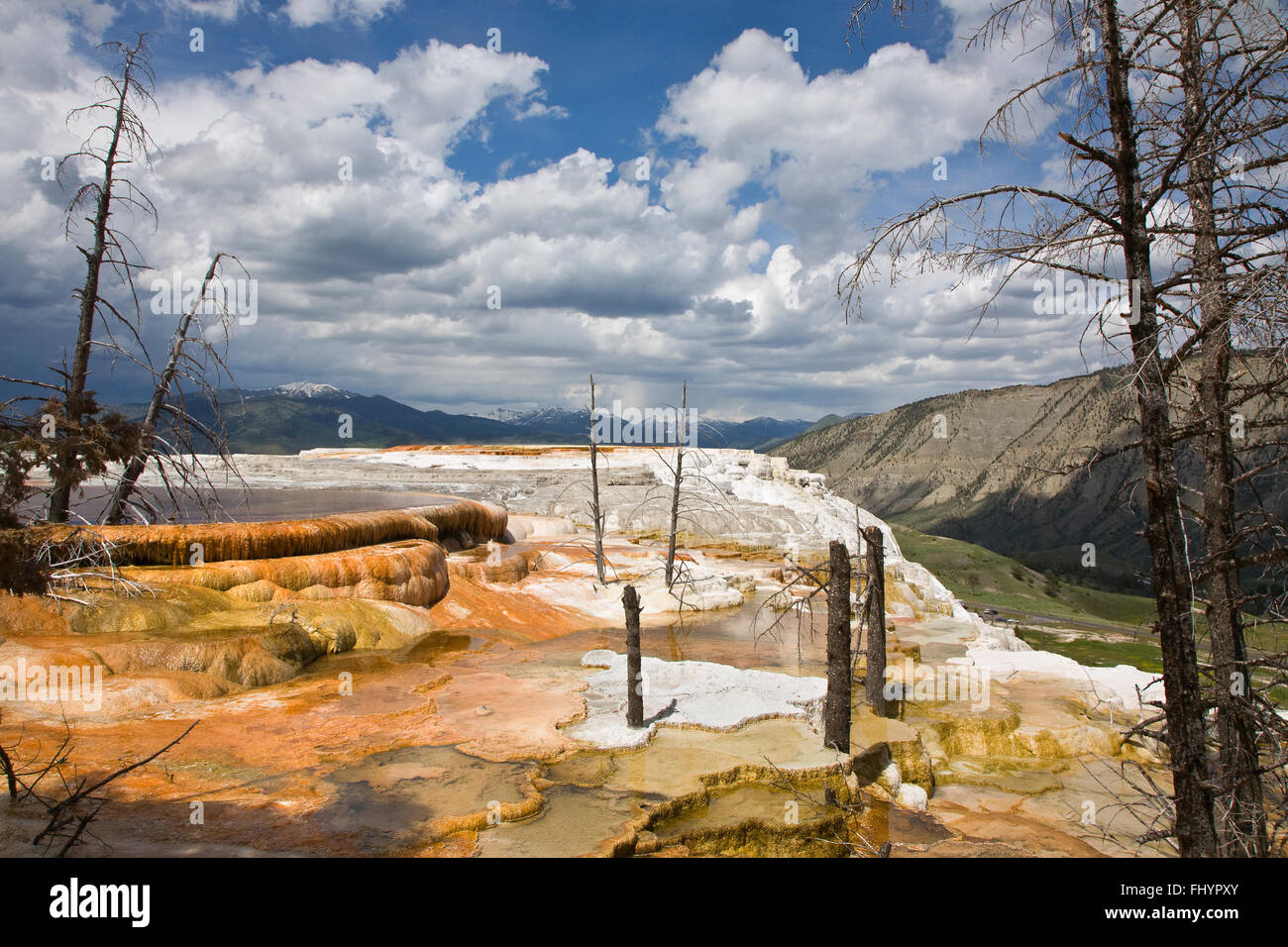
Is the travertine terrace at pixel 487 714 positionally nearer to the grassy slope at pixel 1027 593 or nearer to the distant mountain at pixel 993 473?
the grassy slope at pixel 1027 593

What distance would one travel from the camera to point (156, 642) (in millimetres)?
10797

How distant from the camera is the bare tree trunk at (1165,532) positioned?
4793 mm

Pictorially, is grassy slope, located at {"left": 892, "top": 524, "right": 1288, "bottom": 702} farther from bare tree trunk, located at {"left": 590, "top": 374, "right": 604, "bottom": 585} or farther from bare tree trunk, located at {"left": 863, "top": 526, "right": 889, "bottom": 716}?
bare tree trunk, located at {"left": 863, "top": 526, "right": 889, "bottom": 716}

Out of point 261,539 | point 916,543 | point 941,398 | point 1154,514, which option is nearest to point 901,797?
point 1154,514

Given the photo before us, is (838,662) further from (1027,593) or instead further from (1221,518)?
(1027,593)

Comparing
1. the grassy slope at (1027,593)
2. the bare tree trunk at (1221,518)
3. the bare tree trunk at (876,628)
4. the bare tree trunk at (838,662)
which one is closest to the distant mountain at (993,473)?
the grassy slope at (1027,593)

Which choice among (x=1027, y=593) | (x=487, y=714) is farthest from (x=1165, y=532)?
(x=1027, y=593)

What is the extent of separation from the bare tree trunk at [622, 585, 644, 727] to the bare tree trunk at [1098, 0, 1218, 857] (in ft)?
20.3

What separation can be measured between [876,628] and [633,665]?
486cm

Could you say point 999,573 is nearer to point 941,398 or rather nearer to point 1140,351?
point 941,398

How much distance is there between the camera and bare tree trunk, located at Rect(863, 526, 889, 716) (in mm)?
12336

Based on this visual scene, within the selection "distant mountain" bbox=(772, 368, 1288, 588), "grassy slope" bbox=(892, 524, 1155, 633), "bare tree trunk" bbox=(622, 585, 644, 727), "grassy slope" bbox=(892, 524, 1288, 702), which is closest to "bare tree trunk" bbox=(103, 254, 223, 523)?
"bare tree trunk" bbox=(622, 585, 644, 727)

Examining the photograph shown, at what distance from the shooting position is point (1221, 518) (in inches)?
285

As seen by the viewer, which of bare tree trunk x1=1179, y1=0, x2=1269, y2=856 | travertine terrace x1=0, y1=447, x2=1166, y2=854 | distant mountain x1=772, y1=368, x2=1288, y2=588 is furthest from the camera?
distant mountain x1=772, y1=368, x2=1288, y2=588
